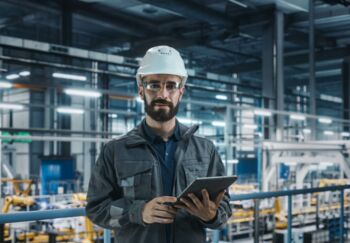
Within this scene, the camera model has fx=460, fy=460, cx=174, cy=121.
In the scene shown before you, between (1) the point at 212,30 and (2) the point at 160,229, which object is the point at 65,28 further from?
(2) the point at 160,229

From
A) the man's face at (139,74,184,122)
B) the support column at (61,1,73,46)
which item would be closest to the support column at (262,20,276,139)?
the support column at (61,1,73,46)

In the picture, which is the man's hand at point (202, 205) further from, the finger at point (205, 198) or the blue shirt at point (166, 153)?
the blue shirt at point (166, 153)

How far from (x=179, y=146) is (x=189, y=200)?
35 cm

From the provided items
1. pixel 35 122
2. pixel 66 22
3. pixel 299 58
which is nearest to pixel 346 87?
pixel 299 58

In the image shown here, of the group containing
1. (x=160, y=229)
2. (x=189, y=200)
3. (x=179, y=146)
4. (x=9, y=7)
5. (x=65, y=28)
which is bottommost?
(x=160, y=229)

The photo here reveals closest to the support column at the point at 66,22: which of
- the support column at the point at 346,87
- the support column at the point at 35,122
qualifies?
the support column at the point at 35,122

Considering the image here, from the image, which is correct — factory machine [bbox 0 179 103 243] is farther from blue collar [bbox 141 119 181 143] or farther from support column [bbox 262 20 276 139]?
blue collar [bbox 141 119 181 143]

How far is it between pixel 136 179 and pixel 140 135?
0.70 feet

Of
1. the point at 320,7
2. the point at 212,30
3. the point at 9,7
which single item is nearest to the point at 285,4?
the point at 320,7

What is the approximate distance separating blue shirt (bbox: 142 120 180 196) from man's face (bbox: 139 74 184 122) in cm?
9

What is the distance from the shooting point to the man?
6.73 ft

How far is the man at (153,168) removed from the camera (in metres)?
2.05

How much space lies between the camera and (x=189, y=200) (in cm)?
188

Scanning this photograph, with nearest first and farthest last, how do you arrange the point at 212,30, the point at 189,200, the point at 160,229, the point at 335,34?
the point at 189,200
the point at 160,229
the point at 212,30
the point at 335,34
